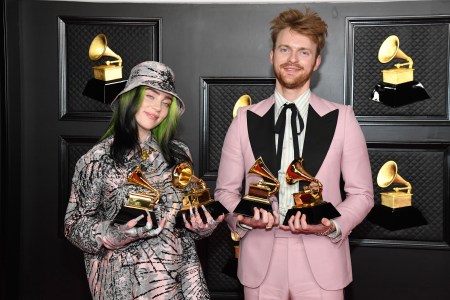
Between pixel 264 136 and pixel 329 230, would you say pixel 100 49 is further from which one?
pixel 329 230

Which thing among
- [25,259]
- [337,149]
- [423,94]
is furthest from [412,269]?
[25,259]

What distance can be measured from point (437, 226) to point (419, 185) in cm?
24

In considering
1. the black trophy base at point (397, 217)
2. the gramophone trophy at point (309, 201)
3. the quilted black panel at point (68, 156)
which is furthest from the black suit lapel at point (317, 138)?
the quilted black panel at point (68, 156)

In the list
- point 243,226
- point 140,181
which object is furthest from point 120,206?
point 243,226

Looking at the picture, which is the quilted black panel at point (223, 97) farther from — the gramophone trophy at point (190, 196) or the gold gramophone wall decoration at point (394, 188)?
the gramophone trophy at point (190, 196)

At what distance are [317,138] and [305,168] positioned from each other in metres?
0.13

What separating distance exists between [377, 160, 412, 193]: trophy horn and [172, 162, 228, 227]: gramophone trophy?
1.31m

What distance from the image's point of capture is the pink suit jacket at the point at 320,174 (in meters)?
2.57

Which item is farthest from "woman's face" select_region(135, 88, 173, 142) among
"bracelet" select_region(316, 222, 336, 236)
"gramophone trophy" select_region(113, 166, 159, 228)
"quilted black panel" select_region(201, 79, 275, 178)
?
"quilted black panel" select_region(201, 79, 275, 178)

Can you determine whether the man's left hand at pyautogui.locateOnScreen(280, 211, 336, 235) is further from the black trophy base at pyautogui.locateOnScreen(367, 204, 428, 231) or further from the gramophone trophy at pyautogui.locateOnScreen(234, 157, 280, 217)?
the black trophy base at pyautogui.locateOnScreen(367, 204, 428, 231)

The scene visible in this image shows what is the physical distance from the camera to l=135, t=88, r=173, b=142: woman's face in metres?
2.55

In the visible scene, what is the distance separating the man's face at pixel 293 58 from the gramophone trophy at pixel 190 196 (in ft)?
1.72

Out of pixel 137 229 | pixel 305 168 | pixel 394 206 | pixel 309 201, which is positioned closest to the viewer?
pixel 137 229

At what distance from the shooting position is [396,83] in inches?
138
